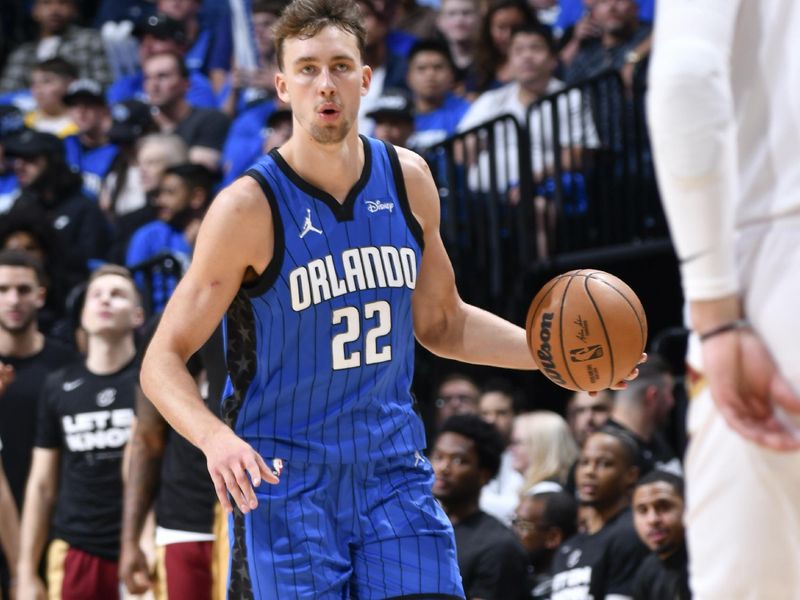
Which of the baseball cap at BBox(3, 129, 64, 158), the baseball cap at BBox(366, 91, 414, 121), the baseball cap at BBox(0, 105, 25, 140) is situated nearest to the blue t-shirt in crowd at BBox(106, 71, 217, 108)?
the baseball cap at BBox(0, 105, 25, 140)

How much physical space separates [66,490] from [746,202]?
5.62 metres

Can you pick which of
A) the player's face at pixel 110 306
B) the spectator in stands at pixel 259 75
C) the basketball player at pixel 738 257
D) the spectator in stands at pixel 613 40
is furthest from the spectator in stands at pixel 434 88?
the basketball player at pixel 738 257

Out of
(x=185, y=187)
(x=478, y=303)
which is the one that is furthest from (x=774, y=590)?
(x=185, y=187)

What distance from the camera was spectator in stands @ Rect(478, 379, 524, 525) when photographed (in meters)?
7.93

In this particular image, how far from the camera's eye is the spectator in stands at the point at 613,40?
916cm

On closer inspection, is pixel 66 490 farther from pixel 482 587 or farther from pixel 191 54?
pixel 191 54

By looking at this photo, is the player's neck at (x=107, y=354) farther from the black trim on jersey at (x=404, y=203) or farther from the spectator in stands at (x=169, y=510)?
the black trim on jersey at (x=404, y=203)

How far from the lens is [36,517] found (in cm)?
765

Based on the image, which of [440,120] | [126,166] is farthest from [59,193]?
[440,120]

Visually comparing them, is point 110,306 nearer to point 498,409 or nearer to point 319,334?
point 498,409

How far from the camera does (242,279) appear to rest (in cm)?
390

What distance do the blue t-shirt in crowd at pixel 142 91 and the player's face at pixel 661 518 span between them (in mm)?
6791

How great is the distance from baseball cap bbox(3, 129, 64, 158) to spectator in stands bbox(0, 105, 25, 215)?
0.34 m

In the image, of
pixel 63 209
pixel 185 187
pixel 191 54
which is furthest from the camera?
pixel 191 54
